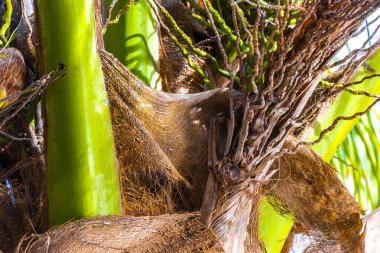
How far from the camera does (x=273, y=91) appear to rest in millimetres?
1271

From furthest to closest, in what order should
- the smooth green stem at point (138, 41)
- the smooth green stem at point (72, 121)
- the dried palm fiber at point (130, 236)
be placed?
the smooth green stem at point (138, 41)
the smooth green stem at point (72, 121)
the dried palm fiber at point (130, 236)

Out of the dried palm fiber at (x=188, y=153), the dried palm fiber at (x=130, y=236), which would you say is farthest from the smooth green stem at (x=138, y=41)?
the dried palm fiber at (x=130, y=236)

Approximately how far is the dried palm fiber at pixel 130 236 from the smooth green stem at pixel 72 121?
0.06 meters

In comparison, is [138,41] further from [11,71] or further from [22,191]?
[22,191]

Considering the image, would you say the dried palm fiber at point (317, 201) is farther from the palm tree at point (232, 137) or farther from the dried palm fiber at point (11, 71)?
the dried palm fiber at point (11, 71)

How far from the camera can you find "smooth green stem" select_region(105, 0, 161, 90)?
1.70 m

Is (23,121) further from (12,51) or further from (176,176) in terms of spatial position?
(176,176)

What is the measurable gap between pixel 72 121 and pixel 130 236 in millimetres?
235

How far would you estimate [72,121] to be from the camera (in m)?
1.28

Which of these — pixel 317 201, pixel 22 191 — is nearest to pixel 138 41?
pixel 22 191

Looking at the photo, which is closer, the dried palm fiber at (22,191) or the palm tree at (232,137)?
the palm tree at (232,137)

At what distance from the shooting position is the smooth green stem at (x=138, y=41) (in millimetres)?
1698

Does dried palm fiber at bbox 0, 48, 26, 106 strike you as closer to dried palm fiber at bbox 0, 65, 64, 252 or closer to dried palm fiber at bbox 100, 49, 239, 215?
dried palm fiber at bbox 0, 65, 64, 252

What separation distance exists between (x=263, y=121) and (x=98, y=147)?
1.00 ft
